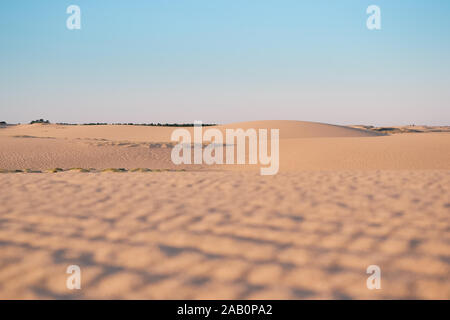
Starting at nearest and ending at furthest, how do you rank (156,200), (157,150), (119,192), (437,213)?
(437,213) → (156,200) → (119,192) → (157,150)

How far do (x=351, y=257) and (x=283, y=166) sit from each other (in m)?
12.3

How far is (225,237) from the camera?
374cm

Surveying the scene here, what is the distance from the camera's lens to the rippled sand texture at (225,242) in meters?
2.79

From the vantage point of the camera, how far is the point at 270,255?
330 cm

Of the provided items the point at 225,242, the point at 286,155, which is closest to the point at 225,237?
the point at 225,242

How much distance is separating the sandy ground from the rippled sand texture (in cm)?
1

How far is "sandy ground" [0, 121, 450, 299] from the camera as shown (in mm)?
2799

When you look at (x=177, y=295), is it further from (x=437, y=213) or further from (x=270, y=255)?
(x=437, y=213)

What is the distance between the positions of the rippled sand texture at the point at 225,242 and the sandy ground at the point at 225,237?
0.01 meters

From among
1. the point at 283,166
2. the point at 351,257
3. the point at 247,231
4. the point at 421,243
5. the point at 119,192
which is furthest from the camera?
the point at 283,166

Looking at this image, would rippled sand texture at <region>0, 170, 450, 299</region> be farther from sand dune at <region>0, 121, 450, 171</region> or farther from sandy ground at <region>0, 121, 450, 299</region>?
sand dune at <region>0, 121, 450, 171</region>

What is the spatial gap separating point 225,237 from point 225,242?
129mm
